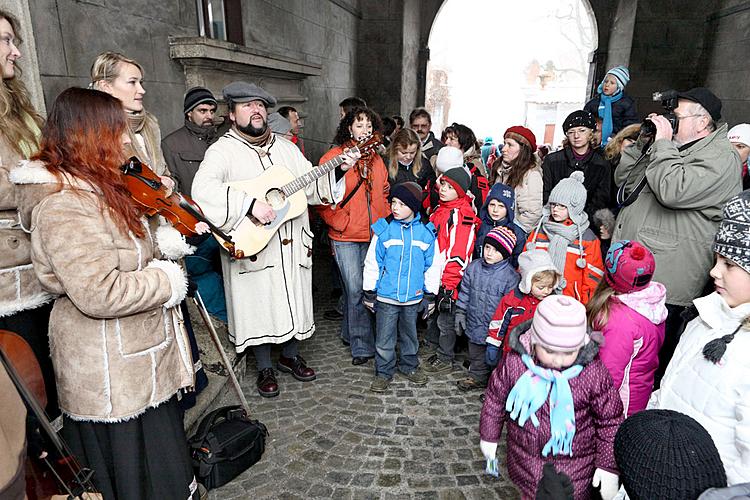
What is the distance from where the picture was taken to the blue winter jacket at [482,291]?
3.65m

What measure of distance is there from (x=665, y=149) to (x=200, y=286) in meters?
3.63

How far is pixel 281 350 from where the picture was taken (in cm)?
425

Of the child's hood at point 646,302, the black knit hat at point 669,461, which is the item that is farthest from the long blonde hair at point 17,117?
the child's hood at point 646,302

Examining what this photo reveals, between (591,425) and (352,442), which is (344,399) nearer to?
(352,442)

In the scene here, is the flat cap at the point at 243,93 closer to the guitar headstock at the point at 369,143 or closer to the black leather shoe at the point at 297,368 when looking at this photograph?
the guitar headstock at the point at 369,143

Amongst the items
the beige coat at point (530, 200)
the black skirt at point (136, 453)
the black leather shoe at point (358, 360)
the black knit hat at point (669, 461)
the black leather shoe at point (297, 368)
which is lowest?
the black leather shoe at point (358, 360)

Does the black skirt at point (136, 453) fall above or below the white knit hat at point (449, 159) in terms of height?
below

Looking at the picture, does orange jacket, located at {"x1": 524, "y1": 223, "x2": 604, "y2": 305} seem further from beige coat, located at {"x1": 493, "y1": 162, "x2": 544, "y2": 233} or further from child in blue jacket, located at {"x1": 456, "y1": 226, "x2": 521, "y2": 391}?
beige coat, located at {"x1": 493, "y1": 162, "x2": 544, "y2": 233}

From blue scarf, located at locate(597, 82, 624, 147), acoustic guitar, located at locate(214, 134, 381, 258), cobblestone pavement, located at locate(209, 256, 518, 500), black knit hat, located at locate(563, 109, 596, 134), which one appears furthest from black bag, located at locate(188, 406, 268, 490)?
blue scarf, located at locate(597, 82, 624, 147)

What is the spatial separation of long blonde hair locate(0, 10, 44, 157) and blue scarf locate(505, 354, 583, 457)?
260 centimetres

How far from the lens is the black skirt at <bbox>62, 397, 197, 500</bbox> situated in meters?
2.00

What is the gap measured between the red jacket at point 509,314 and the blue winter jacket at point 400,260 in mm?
627

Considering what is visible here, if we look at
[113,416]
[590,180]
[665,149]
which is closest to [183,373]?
[113,416]

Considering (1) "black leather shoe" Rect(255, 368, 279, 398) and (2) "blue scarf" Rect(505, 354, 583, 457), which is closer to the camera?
(2) "blue scarf" Rect(505, 354, 583, 457)
